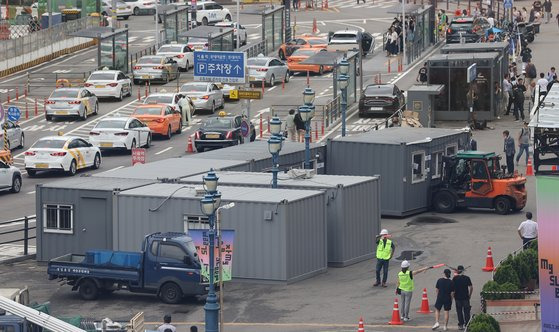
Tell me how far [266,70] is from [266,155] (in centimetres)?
2809

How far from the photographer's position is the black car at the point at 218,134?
57.6 m

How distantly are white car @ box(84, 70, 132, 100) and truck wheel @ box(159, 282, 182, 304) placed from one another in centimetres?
3461

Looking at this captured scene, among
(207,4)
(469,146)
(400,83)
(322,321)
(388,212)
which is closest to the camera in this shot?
(322,321)

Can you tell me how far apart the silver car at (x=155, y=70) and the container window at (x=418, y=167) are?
29343 mm

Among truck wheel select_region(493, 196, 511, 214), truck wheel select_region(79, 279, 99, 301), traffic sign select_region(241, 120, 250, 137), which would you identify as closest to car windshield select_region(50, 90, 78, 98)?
traffic sign select_region(241, 120, 250, 137)

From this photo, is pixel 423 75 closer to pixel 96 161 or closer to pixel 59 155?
pixel 96 161

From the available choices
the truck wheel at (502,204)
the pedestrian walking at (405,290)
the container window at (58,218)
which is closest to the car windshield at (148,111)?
the truck wheel at (502,204)

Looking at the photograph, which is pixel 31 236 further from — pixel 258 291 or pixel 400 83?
pixel 400 83

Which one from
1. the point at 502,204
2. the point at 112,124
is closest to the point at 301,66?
the point at 112,124

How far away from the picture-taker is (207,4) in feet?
324

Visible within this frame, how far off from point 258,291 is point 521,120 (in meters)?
28.6

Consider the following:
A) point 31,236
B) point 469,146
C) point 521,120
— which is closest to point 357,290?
point 31,236

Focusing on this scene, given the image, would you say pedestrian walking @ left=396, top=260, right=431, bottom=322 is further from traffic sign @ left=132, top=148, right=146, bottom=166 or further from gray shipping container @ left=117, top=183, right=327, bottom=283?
traffic sign @ left=132, top=148, right=146, bottom=166

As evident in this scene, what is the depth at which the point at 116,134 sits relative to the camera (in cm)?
5728
